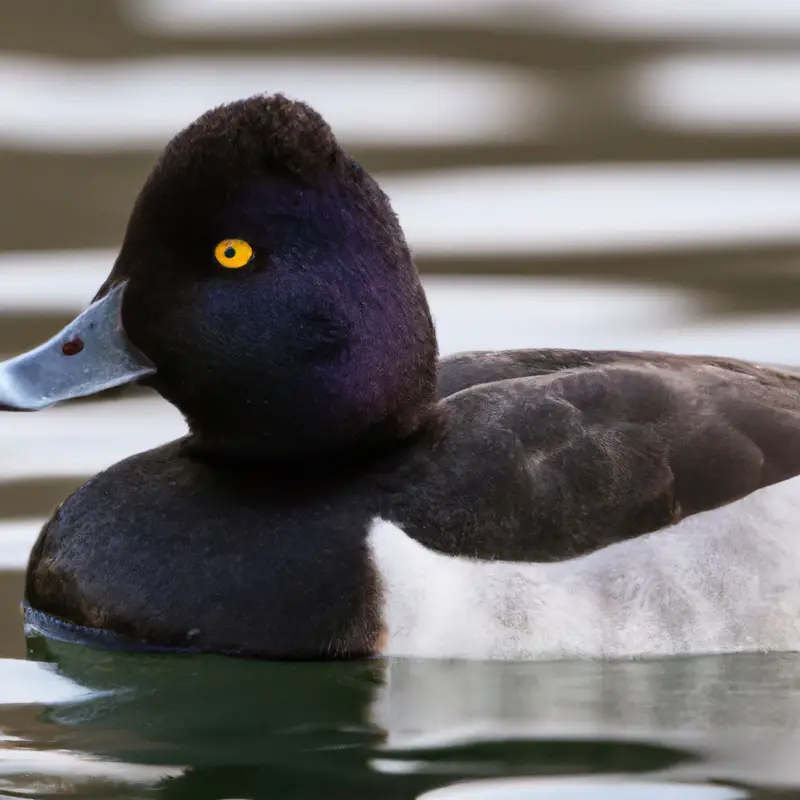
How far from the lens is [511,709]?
541 cm

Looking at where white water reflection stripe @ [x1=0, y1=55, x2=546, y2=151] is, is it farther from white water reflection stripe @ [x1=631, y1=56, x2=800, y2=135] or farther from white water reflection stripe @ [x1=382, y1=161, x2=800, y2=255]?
white water reflection stripe @ [x1=631, y1=56, x2=800, y2=135]

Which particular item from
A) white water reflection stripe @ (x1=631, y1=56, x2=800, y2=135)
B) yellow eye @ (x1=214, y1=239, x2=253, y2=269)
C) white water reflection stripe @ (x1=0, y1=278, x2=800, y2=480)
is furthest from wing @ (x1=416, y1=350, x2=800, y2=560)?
white water reflection stripe @ (x1=631, y1=56, x2=800, y2=135)

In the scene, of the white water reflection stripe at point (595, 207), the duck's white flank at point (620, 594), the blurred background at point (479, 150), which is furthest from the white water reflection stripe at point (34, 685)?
the white water reflection stripe at point (595, 207)

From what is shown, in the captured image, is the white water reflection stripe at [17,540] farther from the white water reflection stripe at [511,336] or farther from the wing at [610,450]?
the wing at [610,450]

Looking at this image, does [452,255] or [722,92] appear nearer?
[452,255]

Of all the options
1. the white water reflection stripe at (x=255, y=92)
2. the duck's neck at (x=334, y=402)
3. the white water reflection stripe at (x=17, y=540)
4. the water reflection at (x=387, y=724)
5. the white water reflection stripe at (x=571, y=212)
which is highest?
the white water reflection stripe at (x=255, y=92)

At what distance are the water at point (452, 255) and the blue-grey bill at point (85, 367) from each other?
67 centimetres

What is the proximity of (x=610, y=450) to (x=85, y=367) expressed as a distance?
132 cm

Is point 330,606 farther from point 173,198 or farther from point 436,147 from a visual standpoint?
point 436,147

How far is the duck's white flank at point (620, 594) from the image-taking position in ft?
18.1

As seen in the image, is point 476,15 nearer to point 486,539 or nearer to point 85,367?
point 85,367

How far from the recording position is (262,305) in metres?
5.55

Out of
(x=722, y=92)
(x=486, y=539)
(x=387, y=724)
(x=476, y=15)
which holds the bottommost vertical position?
(x=387, y=724)

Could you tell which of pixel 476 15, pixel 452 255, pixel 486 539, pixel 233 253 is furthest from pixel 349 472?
pixel 476 15
